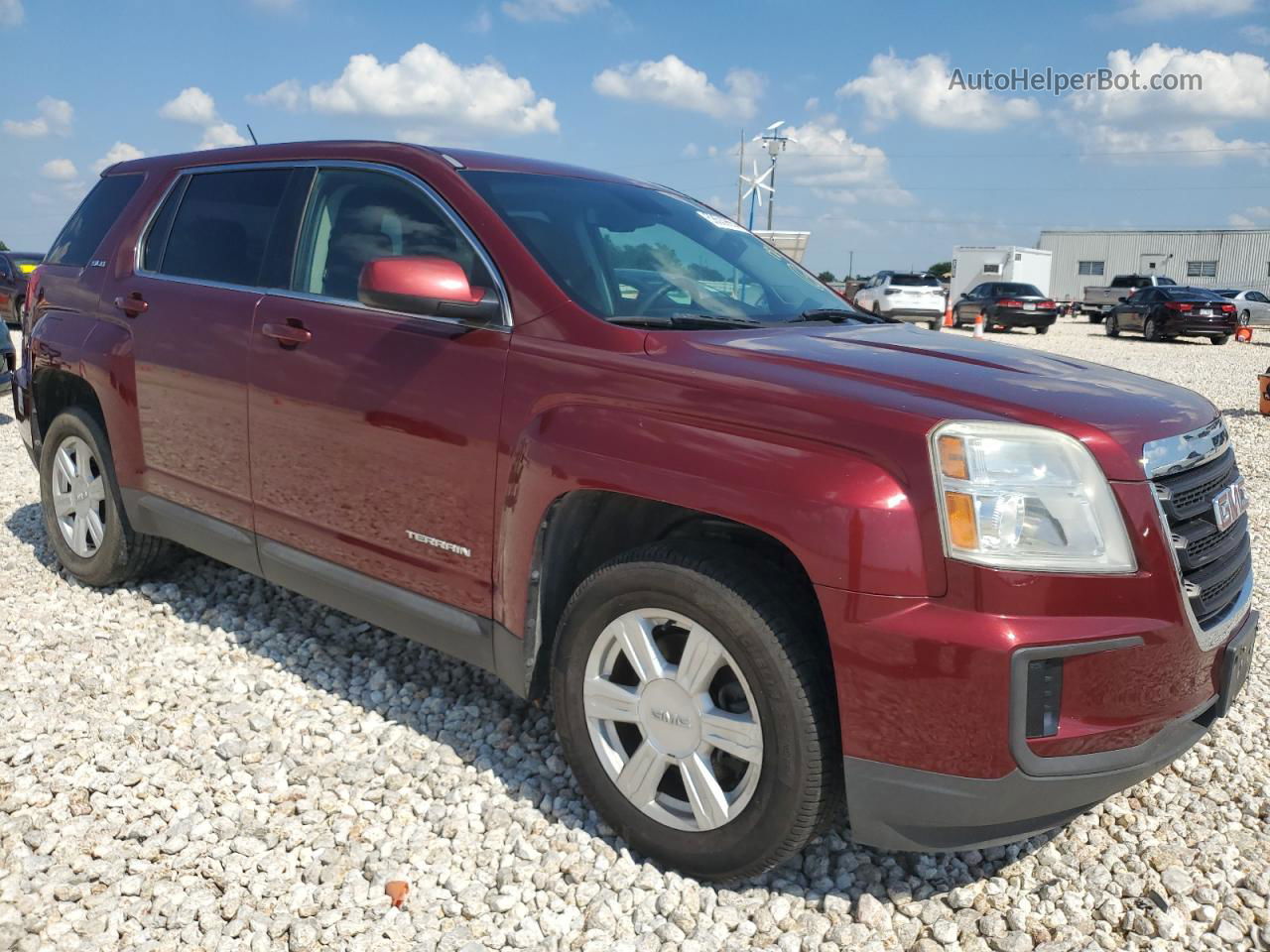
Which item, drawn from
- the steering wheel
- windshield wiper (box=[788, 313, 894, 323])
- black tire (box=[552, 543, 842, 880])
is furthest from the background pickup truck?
black tire (box=[552, 543, 842, 880])

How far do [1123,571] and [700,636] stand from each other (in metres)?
0.93

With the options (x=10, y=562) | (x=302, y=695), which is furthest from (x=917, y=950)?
(x=10, y=562)

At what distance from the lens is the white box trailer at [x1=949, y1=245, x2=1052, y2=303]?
41.2 metres

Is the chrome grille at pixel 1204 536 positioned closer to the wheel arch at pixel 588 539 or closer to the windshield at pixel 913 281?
the wheel arch at pixel 588 539

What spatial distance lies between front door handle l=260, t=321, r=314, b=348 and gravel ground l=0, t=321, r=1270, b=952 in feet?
4.13

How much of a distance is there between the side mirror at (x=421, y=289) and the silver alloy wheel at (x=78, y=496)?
232 centimetres

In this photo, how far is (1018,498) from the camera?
214 centimetres

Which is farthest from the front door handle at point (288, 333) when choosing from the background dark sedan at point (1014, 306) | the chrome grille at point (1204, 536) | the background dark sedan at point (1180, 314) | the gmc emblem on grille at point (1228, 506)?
the background dark sedan at point (1014, 306)

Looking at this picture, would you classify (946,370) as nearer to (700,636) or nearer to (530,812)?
(700,636)

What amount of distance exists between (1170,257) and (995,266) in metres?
19.1

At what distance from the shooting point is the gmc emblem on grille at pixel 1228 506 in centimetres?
248

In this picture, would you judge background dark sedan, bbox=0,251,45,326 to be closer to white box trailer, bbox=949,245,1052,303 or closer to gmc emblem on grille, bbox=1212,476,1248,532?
gmc emblem on grille, bbox=1212,476,1248,532

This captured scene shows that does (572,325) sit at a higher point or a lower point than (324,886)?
higher

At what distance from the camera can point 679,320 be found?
288 cm
